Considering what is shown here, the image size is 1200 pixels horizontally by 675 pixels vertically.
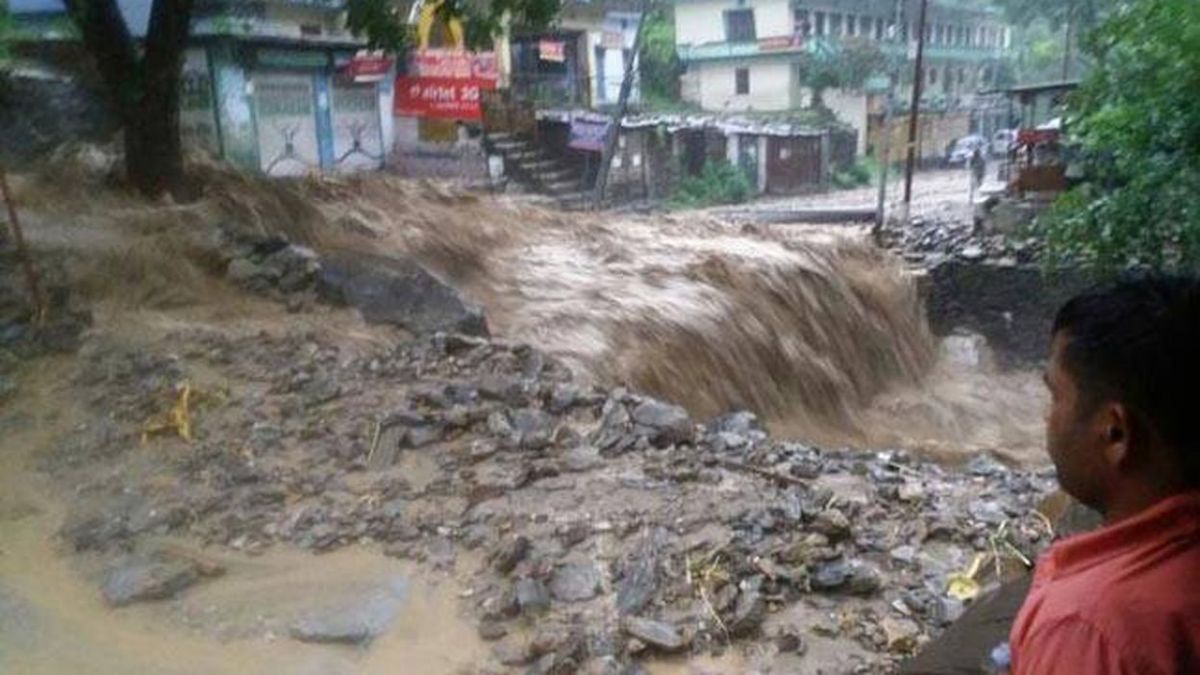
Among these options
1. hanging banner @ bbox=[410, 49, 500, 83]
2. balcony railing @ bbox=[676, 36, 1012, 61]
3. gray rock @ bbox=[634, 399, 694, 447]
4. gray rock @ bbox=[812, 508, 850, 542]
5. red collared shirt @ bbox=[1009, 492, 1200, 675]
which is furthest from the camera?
balcony railing @ bbox=[676, 36, 1012, 61]

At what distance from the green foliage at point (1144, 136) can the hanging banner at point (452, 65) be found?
37.7ft

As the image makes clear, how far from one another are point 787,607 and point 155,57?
23.8ft

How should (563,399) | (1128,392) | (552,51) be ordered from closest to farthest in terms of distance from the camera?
(1128,392), (563,399), (552,51)

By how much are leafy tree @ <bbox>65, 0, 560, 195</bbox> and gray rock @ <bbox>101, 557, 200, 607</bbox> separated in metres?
5.67

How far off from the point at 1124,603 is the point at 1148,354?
298 mm

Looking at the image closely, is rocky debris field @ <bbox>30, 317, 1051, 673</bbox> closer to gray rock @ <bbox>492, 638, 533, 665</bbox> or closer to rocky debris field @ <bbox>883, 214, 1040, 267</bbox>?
gray rock @ <bbox>492, 638, 533, 665</bbox>

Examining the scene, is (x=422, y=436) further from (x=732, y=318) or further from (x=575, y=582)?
(x=732, y=318)

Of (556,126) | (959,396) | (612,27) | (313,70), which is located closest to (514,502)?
(959,396)

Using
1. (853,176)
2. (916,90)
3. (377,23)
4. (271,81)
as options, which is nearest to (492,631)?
(377,23)

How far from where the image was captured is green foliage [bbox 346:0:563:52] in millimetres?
8781

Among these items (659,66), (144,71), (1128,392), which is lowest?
(1128,392)

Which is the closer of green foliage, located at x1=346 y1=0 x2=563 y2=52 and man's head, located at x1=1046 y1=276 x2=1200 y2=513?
man's head, located at x1=1046 y1=276 x2=1200 y2=513

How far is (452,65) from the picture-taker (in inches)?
717

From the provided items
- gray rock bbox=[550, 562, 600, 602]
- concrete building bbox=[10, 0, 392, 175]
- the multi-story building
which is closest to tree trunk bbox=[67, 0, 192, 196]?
concrete building bbox=[10, 0, 392, 175]
